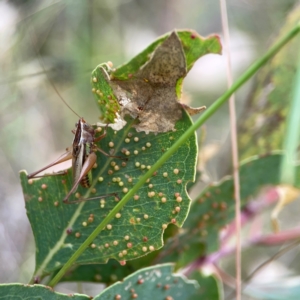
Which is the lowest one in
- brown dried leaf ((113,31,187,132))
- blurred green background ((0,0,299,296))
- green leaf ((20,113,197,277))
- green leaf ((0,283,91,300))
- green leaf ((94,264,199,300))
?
green leaf ((0,283,91,300))

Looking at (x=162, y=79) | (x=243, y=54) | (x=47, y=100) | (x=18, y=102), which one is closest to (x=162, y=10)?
(x=243, y=54)

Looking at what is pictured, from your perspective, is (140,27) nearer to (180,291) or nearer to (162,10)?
(162,10)

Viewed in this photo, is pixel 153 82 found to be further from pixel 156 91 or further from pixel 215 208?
pixel 215 208

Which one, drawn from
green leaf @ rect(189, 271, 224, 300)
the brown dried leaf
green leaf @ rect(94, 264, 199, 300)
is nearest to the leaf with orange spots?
the brown dried leaf

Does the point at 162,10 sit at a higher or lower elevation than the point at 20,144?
higher

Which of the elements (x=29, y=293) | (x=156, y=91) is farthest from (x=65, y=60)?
(x=29, y=293)

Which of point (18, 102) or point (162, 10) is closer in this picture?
point (18, 102)

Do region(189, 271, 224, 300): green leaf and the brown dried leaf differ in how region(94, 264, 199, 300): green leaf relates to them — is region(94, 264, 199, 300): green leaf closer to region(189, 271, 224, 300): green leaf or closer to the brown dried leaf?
region(189, 271, 224, 300): green leaf
